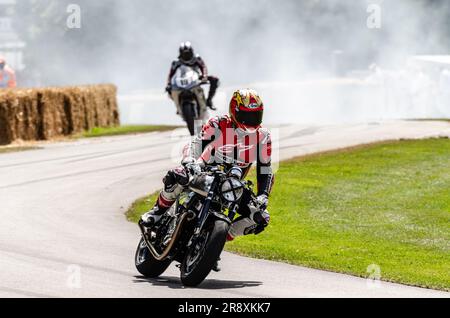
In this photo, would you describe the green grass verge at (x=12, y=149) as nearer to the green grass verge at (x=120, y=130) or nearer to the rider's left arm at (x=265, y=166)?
the green grass verge at (x=120, y=130)

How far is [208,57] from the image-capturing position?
5372cm

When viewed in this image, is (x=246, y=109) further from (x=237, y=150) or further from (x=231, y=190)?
(x=231, y=190)

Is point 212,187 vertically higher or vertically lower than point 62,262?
higher

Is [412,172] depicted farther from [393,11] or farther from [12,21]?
[12,21]

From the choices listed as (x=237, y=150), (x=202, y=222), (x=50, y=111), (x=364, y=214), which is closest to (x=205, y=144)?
(x=237, y=150)

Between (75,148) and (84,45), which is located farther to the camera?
(84,45)

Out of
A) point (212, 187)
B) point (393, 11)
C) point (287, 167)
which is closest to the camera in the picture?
point (212, 187)

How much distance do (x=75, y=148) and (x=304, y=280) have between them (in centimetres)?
1309

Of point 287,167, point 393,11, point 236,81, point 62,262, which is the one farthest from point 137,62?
point 62,262

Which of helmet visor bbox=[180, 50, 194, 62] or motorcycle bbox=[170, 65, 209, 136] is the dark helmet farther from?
motorcycle bbox=[170, 65, 209, 136]

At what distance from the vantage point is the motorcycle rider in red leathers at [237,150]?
896cm

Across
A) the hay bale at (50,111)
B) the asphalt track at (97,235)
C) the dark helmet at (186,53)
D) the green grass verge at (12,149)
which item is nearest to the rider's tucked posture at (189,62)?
the dark helmet at (186,53)

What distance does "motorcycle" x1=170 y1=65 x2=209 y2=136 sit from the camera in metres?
21.4

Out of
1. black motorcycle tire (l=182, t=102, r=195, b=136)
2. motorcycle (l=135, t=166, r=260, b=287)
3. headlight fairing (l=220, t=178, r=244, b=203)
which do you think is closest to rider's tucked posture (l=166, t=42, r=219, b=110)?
black motorcycle tire (l=182, t=102, r=195, b=136)
